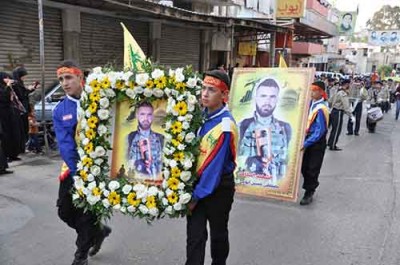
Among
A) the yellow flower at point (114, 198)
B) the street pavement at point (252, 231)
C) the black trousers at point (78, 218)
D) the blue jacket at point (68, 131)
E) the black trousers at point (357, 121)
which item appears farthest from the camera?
the black trousers at point (357, 121)

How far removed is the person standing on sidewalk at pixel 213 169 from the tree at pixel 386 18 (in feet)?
227

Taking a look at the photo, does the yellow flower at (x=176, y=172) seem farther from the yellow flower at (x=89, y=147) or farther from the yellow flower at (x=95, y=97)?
the yellow flower at (x=95, y=97)

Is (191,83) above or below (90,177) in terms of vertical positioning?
above

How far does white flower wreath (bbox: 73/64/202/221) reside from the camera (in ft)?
10.6

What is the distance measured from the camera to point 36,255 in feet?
13.8

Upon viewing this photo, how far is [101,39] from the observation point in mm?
14375

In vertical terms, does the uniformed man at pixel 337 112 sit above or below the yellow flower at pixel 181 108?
below

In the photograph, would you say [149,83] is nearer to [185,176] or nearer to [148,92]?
[148,92]

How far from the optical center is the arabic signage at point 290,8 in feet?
70.5

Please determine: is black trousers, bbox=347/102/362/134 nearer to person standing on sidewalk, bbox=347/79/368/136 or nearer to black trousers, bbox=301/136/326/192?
→ person standing on sidewalk, bbox=347/79/368/136

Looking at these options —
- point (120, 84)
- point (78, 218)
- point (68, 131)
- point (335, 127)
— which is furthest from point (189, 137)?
point (335, 127)

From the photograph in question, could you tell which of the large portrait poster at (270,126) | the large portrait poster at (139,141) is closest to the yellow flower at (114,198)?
the large portrait poster at (139,141)

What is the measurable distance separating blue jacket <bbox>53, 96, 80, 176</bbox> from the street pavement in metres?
1.11

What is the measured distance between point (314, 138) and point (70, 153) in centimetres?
358
